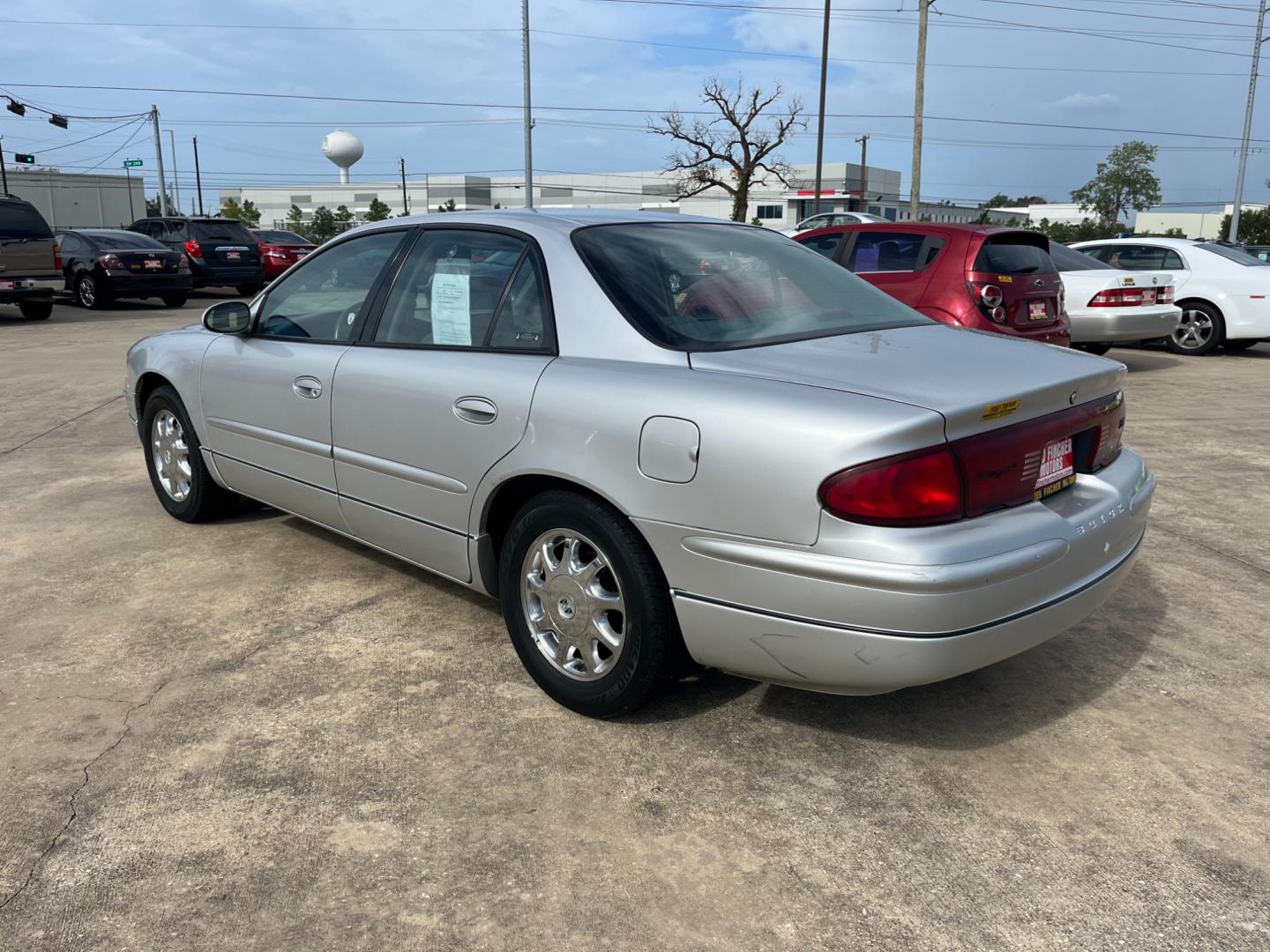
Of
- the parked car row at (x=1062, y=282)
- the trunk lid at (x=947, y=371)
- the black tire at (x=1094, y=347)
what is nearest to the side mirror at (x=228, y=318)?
the trunk lid at (x=947, y=371)

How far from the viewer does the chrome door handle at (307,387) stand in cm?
398

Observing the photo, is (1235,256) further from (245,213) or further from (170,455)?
(245,213)

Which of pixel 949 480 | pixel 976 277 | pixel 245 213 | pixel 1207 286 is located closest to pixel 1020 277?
pixel 976 277

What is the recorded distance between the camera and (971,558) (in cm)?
249

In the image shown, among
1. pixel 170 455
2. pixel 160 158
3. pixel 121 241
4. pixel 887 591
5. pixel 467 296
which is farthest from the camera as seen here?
pixel 160 158

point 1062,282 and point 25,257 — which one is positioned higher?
point 25,257

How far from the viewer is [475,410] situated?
328 centimetres

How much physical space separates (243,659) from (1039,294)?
6.68 meters

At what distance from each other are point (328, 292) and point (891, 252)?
5553mm

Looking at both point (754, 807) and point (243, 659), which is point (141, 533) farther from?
point (754, 807)

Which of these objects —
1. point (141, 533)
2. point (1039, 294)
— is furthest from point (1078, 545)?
point (1039, 294)

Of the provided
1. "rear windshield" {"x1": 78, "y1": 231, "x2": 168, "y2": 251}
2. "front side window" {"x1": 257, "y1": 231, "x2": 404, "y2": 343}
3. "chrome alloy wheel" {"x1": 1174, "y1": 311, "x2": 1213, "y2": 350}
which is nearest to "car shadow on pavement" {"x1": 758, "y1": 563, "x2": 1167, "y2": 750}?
"front side window" {"x1": 257, "y1": 231, "x2": 404, "y2": 343}

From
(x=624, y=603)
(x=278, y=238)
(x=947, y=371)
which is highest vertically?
(x=278, y=238)

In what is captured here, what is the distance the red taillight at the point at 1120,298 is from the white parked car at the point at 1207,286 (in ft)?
4.81
